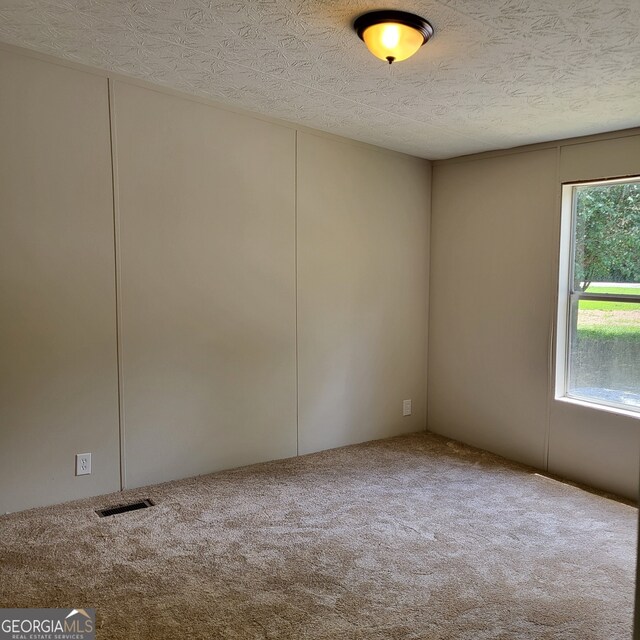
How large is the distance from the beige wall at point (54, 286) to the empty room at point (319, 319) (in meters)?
0.01

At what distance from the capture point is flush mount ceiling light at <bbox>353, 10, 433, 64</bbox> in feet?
7.42

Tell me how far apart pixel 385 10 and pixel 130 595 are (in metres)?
2.67

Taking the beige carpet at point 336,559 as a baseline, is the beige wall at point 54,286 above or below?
above

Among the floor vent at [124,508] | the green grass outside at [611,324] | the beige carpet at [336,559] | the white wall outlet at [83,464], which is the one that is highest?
the green grass outside at [611,324]

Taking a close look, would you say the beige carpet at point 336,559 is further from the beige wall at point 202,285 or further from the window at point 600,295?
the window at point 600,295

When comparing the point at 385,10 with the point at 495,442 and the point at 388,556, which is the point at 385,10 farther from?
the point at 495,442

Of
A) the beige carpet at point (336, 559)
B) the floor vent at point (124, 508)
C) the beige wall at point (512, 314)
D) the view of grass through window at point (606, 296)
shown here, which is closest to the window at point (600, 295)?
the view of grass through window at point (606, 296)

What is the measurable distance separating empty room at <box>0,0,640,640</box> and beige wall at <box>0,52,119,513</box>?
1 centimetres

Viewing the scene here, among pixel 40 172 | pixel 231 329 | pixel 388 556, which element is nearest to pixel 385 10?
pixel 40 172

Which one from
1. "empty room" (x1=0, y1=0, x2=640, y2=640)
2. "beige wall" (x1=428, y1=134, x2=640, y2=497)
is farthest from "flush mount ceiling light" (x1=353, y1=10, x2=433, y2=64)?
"beige wall" (x1=428, y1=134, x2=640, y2=497)

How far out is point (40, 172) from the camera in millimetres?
3014

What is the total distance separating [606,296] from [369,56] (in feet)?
7.79

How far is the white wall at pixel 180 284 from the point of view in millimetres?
3025

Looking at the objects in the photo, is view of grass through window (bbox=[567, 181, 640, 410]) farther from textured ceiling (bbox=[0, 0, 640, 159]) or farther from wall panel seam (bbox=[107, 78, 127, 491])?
wall panel seam (bbox=[107, 78, 127, 491])
